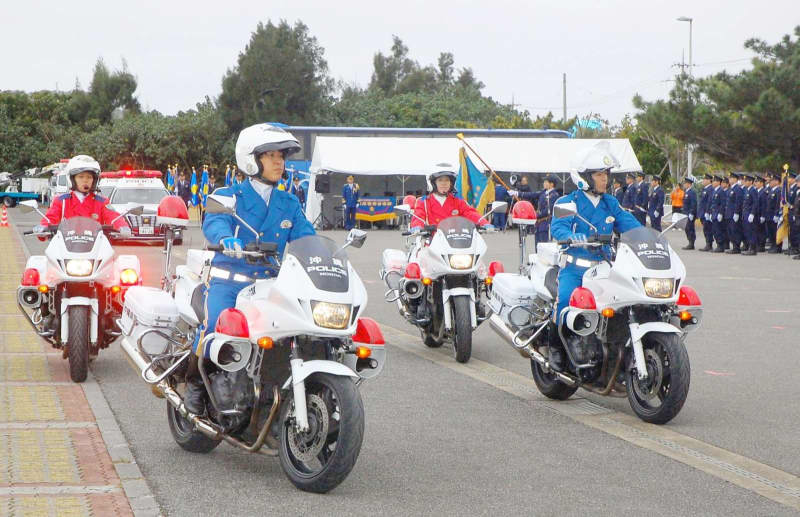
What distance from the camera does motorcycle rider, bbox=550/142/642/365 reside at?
28.9 ft

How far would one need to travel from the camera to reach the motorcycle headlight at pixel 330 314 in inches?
231

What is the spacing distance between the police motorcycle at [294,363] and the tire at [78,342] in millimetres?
2804

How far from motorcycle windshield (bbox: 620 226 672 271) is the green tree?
7017cm

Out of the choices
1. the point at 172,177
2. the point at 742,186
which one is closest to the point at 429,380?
the point at 742,186

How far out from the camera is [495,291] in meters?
9.73

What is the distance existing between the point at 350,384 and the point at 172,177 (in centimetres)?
4481

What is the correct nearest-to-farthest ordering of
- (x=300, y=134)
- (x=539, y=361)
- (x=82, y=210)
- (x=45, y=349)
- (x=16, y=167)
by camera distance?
1. (x=539, y=361)
2. (x=82, y=210)
3. (x=45, y=349)
4. (x=300, y=134)
5. (x=16, y=167)

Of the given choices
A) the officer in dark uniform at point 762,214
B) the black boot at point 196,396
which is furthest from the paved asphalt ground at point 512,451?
the officer in dark uniform at point 762,214

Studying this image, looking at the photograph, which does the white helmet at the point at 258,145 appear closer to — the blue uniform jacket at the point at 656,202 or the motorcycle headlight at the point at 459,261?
the motorcycle headlight at the point at 459,261

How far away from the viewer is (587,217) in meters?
9.05

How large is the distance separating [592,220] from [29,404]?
14.2 ft

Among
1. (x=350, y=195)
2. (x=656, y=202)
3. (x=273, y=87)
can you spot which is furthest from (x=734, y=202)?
(x=273, y=87)

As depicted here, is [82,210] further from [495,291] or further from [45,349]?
[495,291]

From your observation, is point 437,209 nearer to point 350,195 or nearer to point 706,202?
point 706,202
